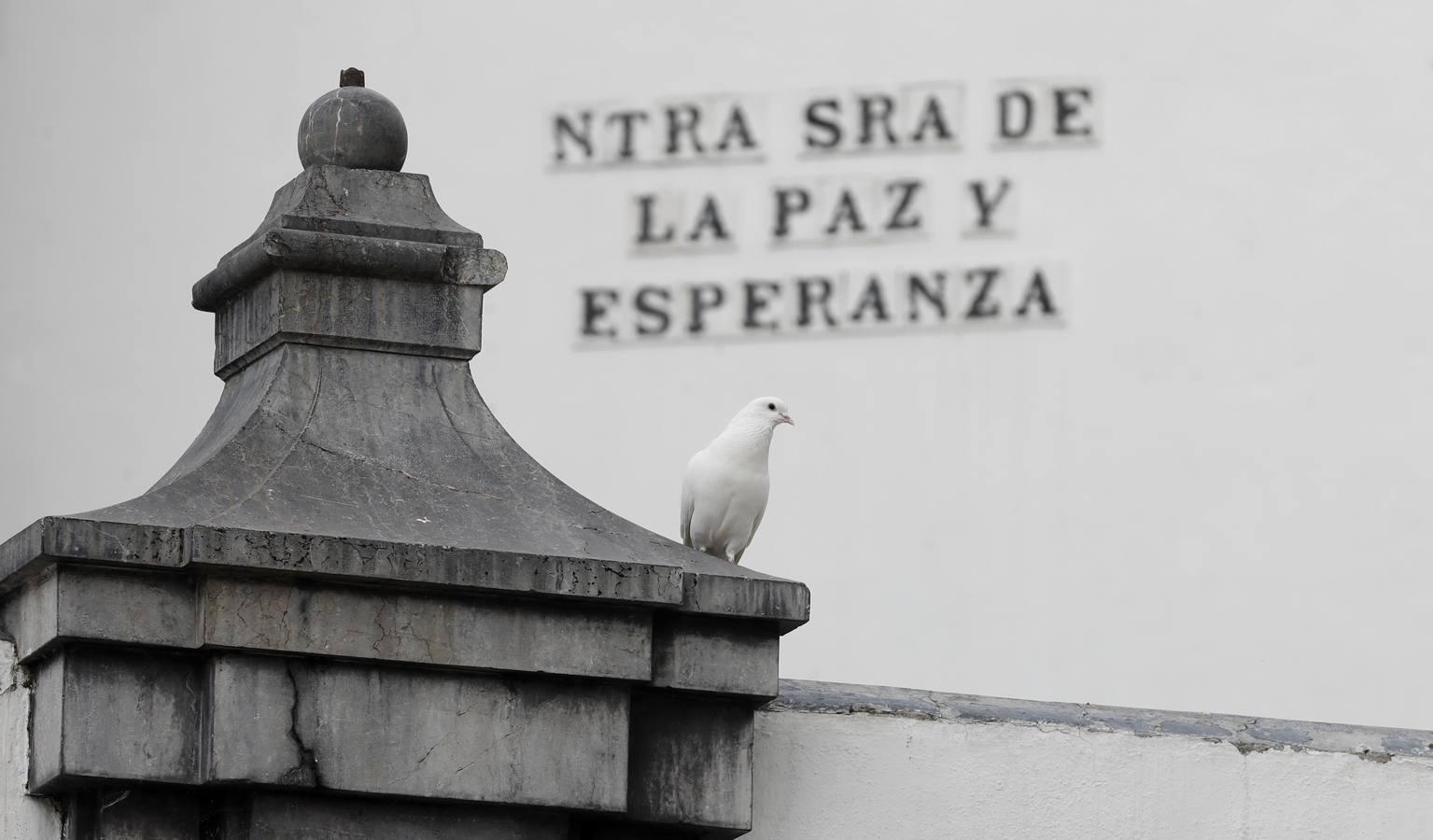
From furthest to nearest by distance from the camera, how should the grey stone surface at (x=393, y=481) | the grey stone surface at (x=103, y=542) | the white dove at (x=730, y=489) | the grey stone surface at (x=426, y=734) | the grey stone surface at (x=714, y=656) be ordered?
the white dove at (x=730, y=489)
the grey stone surface at (x=714, y=656)
the grey stone surface at (x=393, y=481)
the grey stone surface at (x=426, y=734)
the grey stone surface at (x=103, y=542)

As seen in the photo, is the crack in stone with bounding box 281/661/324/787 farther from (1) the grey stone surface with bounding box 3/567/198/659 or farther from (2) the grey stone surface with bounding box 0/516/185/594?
(2) the grey stone surface with bounding box 0/516/185/594

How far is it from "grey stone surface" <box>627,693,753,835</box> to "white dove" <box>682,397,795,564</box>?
5.10 feet

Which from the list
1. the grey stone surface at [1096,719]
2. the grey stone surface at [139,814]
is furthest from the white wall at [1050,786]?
the grey stone surface at [139,814]

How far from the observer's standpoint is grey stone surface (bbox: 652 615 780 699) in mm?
6344

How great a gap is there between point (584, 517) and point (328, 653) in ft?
2.08

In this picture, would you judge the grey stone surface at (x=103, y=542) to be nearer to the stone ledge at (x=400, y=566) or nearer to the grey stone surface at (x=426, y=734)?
the stone ledge at (x=400, y=566)

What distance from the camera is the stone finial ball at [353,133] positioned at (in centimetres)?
684

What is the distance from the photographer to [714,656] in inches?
251

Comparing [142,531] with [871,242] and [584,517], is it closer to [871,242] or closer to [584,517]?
[584,517]

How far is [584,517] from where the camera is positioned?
21.2ft

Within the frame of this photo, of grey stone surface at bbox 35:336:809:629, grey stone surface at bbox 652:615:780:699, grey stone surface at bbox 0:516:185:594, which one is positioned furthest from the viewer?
grey stone surface at bbox 652:615:780:699

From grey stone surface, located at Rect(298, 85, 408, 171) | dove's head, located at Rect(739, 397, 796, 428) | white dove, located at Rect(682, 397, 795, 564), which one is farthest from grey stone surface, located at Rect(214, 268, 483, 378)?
dove's head, located at Rect(739, 397, 796, 428)

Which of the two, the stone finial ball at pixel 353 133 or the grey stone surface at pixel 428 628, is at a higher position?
the stone finial ball at pixel 353 133

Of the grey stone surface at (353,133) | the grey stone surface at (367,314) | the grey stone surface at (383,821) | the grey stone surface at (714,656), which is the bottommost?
the grey stone surface at (383,821)
